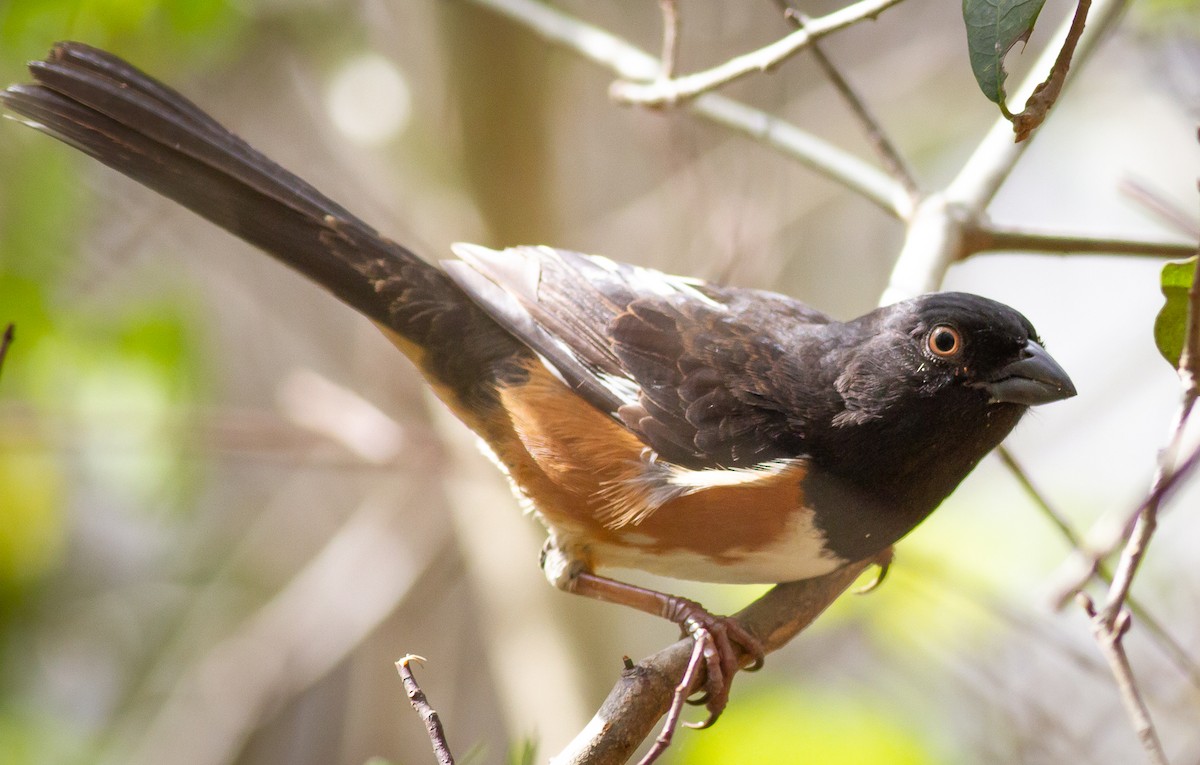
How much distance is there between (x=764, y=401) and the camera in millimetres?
2191

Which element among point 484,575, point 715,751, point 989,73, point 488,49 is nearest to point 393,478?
point 484,575

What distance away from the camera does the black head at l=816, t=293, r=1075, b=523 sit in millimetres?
1975

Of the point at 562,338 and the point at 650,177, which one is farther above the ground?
the point at 650,177

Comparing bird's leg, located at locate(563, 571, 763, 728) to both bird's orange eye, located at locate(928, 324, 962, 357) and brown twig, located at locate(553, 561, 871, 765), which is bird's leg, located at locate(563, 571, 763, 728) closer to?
brown twig, located at locate(553, 561, 871, 765)

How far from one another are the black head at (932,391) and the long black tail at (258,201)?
0.80 m

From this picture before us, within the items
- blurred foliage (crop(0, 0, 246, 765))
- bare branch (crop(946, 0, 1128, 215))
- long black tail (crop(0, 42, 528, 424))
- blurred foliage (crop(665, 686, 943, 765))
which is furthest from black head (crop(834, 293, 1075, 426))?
blurred foliage (crop(0, 0, 246, 765))

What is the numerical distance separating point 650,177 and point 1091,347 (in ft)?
10.7

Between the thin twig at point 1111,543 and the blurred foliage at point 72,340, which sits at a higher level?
the blurred foliage at point 72,340

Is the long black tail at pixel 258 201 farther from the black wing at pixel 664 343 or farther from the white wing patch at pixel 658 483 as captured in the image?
the white wing patch at pixel 658 483

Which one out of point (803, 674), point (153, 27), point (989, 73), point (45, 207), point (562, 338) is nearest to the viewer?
point (989, 73)

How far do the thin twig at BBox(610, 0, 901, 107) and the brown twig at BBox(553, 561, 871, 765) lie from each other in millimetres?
1046

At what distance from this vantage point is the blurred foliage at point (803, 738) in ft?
8.77

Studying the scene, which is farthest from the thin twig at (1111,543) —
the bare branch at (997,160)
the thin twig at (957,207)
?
the bare branch at (997,160)

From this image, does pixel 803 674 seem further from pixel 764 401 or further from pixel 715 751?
pixel 764 401
